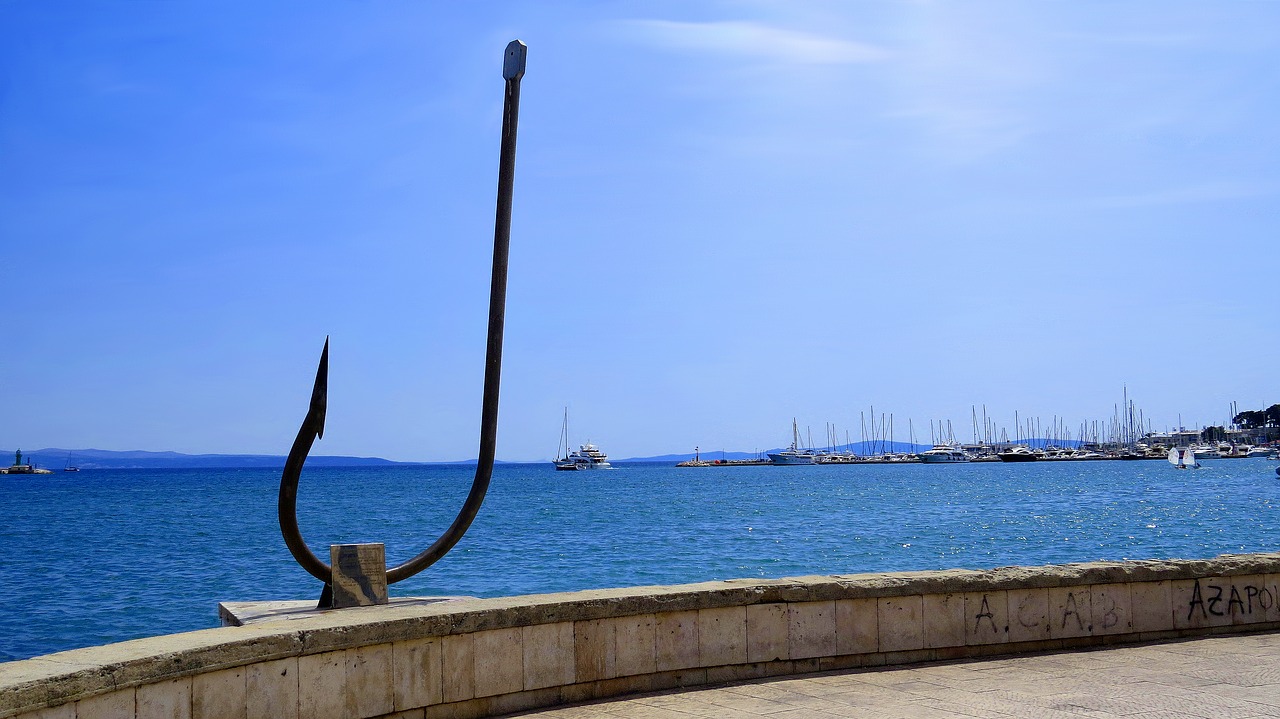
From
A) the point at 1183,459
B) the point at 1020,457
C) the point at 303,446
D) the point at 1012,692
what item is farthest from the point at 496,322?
the point at 1020,457

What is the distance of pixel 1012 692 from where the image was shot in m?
6.74

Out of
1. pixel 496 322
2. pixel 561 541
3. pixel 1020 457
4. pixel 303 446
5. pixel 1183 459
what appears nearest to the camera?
pixel 303 446

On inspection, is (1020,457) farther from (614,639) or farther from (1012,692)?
(614,639)

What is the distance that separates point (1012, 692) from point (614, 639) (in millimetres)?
2528

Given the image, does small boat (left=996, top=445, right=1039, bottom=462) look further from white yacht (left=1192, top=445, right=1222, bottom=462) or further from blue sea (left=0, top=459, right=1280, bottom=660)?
blue sea (left=0, top=459, right=1280, bottom=660)

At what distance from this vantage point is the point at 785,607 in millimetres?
7324

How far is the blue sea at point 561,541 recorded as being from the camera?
1095 inches

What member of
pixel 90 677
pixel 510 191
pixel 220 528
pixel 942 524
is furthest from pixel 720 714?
pixel 220 528

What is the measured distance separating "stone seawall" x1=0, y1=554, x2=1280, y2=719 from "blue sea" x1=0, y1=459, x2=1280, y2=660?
649 inches

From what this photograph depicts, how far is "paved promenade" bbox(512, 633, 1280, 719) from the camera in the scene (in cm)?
623

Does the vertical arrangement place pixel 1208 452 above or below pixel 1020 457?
above

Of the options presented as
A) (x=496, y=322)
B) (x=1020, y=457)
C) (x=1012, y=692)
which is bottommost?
(x=1020, y=457)

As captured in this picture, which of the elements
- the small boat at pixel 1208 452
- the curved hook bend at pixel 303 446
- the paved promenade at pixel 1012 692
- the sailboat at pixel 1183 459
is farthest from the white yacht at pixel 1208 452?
the curved hook bend at pixel 303 446

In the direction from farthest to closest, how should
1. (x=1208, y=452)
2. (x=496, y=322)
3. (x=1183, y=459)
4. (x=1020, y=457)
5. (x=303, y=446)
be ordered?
(x=1020, y=457) → (x=1208, y=452) → (x=1183, y=459) → (x=496, y=322) → (x=303, y=446)
